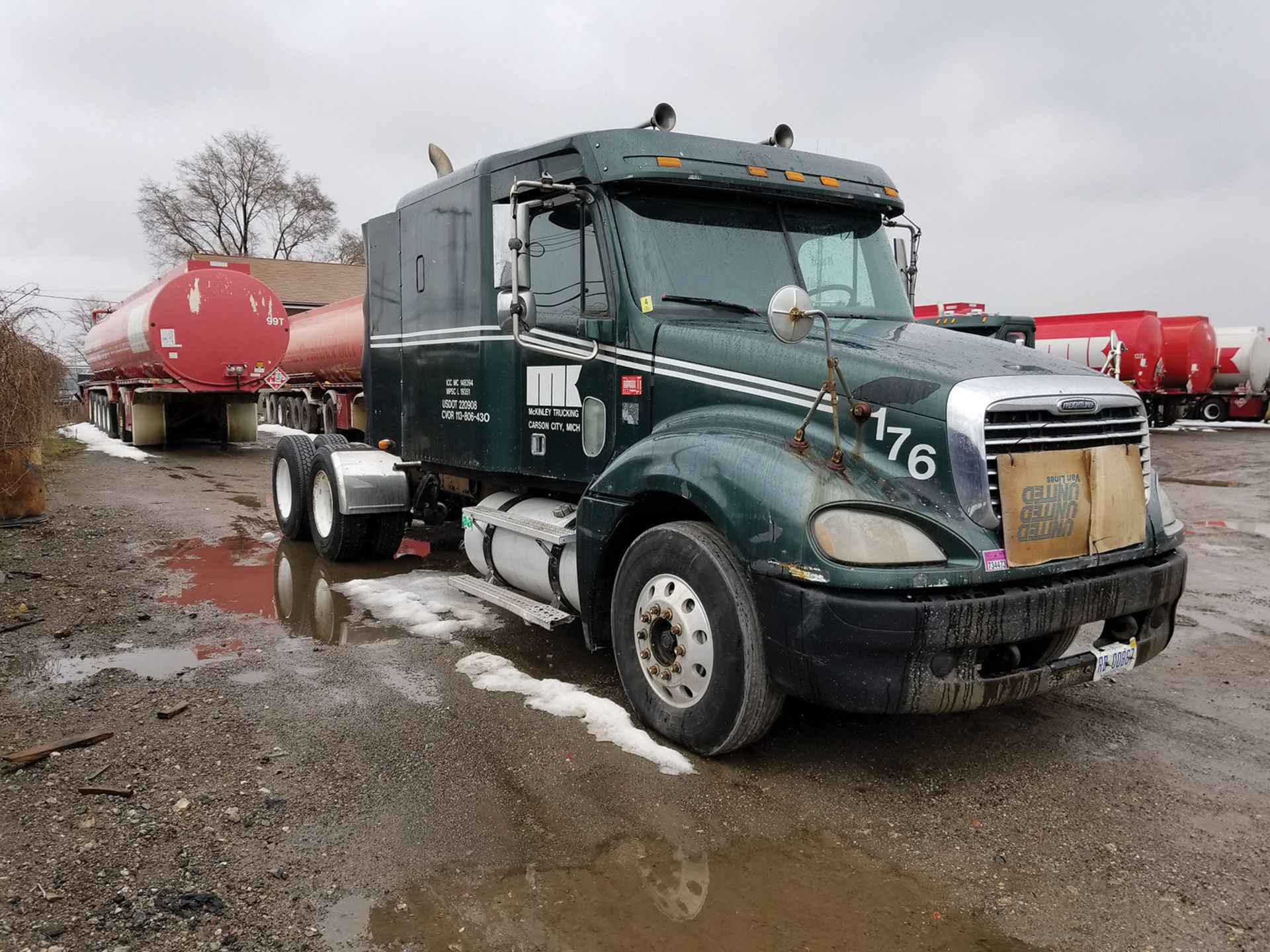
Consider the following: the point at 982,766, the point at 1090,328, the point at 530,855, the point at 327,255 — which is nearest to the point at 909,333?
the point at 982,766

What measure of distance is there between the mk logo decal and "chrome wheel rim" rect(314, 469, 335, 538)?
3072 mm

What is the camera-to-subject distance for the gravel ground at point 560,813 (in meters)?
2.93

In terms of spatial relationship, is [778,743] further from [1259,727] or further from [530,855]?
[1259,727]

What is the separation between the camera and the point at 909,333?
14.9 ft

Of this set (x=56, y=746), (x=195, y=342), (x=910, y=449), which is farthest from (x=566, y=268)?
(x=195, y=342)

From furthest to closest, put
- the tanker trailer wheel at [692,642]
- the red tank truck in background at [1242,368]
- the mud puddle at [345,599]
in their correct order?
the red tank truck in background at [1242,368] → the mud puddle at [345,599] → the tanker trailer wheel at [692,642]

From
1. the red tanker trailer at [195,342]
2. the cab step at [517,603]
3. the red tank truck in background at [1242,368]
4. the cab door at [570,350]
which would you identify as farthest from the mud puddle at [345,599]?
the red tank truck in background at [1242,368]

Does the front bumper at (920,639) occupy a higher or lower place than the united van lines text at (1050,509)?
lower

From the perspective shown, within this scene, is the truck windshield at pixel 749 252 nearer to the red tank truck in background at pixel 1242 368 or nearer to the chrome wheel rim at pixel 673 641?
the chrome wheel rim at pixel 673 641

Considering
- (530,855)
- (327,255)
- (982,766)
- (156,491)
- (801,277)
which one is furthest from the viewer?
(327,255)

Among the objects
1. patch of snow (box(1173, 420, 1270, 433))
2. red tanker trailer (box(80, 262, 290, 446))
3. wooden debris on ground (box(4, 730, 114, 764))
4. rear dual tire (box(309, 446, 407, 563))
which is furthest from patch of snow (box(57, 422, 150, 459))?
patch of snow (box(1173, 420, 1270, 433))

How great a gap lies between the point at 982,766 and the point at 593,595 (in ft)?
6.46

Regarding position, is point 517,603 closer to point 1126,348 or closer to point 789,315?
point 789,315

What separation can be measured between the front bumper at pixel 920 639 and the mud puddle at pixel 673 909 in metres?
0.62
